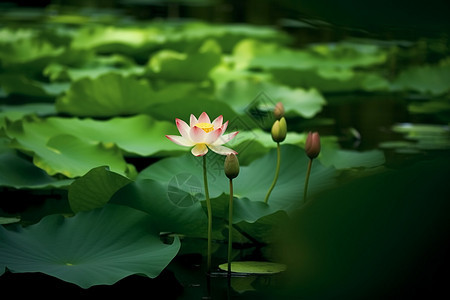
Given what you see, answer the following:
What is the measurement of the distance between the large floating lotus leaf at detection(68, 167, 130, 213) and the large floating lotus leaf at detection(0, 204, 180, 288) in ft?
0.17

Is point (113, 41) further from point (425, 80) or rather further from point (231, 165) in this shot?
point (231, 165)

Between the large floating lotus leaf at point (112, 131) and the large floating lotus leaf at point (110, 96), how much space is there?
0.57 feet

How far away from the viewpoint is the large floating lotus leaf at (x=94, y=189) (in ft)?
2.76

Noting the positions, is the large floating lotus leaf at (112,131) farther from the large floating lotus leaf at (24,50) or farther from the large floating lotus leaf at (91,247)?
the large floating lotus leaf at (24,50)

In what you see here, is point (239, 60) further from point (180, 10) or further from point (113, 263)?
point (180, 10)

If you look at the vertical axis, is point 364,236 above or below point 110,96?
above

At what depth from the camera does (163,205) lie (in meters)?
0.85

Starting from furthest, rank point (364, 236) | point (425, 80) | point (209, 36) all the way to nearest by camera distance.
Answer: point (209, 36), point (425, 80), point (364, 236)

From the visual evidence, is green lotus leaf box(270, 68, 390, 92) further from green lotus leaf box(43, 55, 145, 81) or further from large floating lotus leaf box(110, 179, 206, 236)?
large floating lotus leaf box(110, 179, 206, 236)

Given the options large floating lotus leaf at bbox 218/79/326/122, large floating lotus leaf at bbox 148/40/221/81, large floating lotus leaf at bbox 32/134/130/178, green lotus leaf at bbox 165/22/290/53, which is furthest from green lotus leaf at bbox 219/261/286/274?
green lotus leaf at bbox 165/22/290/53

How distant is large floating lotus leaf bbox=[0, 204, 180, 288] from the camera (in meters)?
0.69

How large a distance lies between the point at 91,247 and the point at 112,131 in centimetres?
62

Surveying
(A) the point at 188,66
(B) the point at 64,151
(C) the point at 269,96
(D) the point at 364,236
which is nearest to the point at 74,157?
(B) the point at 64,151

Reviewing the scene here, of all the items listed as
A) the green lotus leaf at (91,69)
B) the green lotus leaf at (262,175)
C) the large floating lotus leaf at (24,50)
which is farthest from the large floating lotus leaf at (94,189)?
the large floating lotus leaf at (24,50)
